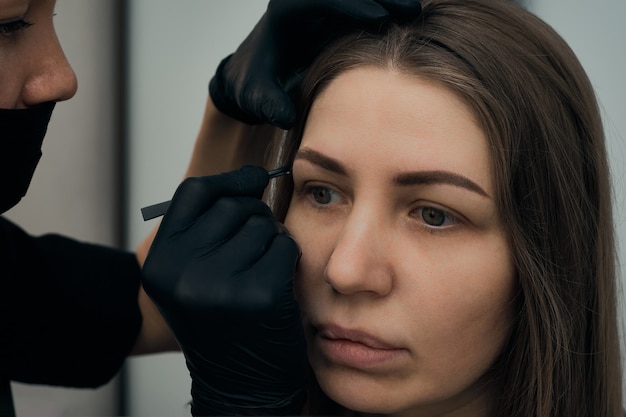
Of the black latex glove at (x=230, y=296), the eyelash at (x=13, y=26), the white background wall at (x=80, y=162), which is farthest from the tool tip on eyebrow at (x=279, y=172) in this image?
the white background wall at (x=80, y=162)

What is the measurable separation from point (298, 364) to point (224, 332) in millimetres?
142

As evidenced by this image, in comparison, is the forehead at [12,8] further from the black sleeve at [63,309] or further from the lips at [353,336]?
the lips at [353,336]

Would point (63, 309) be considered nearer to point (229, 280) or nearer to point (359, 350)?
point (229, 280)

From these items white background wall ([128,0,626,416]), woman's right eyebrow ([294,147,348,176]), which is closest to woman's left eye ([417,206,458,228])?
woman's right eyebrow ([294,147,348,176])

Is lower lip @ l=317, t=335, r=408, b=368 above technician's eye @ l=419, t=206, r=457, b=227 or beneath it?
beneath

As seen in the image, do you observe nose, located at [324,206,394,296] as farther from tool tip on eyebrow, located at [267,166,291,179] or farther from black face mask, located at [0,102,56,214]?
black face mask, located at [0,102,56,214]

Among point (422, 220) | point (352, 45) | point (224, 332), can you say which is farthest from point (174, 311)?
point (352, 45)

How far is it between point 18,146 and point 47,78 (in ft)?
0.42

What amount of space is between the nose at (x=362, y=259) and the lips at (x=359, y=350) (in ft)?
0.24

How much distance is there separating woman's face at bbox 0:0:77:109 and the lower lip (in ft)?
2.14

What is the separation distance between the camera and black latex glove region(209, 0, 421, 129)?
51.4 inches

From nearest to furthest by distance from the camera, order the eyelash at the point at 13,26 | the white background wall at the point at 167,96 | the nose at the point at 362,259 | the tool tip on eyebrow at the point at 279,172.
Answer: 1. the nose at the point at 362,259
2. the eyelash at the point at 13,26
3. the tool tip on eyebrow at the point at 279,172
4. the white background wall at the point at 167,96

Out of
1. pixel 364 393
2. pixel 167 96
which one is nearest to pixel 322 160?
pixel 364 393

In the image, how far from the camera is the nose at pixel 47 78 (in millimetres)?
1343
